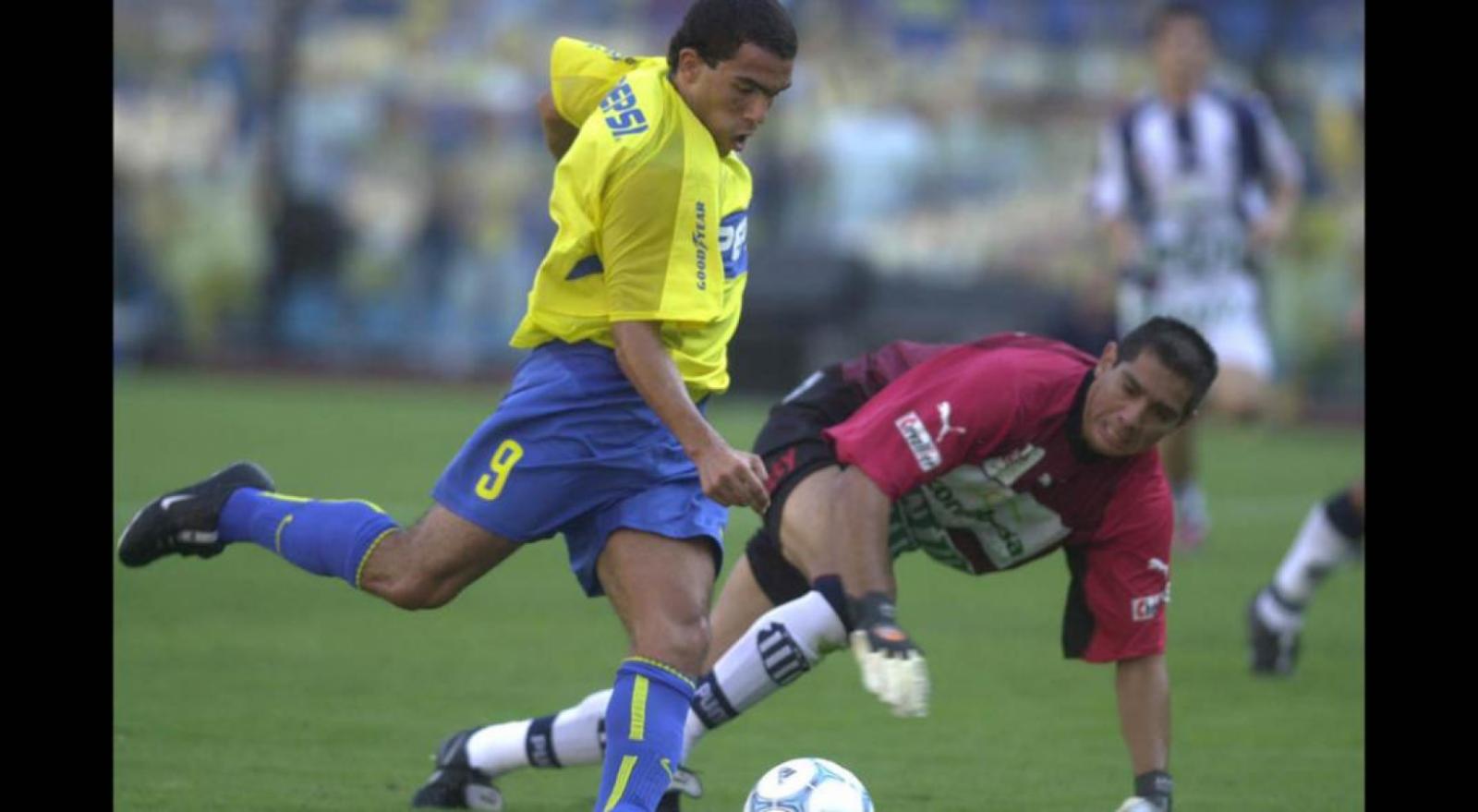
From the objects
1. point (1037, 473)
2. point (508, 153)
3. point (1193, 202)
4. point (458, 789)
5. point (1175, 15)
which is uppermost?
point (508, 153)

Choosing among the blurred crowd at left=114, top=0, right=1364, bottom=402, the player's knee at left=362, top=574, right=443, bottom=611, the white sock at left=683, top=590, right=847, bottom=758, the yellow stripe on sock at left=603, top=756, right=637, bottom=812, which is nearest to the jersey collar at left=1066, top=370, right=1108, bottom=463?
the white sock at left=683, top=590, right=847, bottom=758

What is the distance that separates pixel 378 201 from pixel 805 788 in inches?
770

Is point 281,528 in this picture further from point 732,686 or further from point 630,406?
point 732,686

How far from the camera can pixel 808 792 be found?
552 cm

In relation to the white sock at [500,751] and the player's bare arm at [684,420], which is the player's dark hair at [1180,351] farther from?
the white sock at [500,751]

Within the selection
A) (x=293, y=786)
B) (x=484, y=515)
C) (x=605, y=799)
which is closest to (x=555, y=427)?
(x=484, y=515)

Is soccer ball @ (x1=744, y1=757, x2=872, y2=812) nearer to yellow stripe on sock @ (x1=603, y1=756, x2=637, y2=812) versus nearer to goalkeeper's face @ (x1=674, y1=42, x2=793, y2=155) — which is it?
yellow stripe on sock @ (x1=603, y1=756, x2=637, y2=812)

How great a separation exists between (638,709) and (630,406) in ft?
2.47

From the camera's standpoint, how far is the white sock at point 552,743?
6219 mm

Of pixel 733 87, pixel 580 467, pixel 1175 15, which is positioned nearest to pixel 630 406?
pixel 580 467

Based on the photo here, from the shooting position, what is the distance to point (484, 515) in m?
5.68

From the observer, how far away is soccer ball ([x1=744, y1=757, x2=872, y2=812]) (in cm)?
551

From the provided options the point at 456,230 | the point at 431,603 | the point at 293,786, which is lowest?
the point at 293,786

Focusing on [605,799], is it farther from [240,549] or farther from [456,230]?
[456,230]
